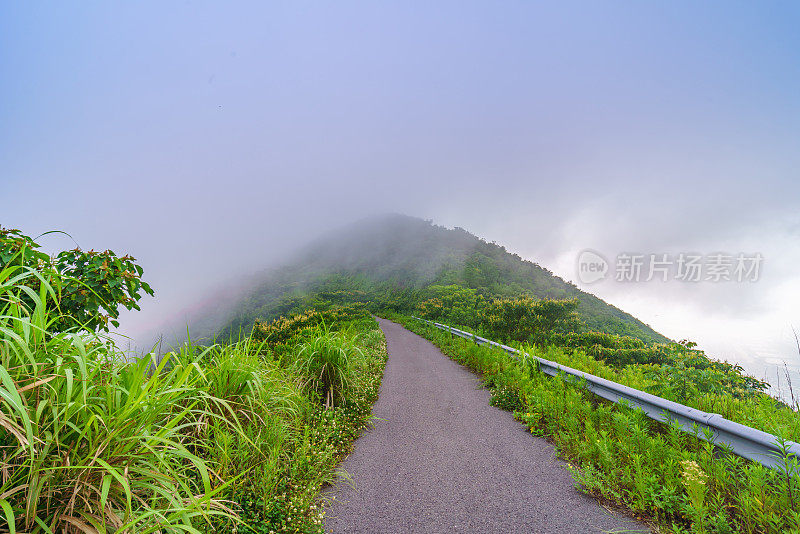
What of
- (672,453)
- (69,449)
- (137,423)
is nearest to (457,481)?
(672,453)

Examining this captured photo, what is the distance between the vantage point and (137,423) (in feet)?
5.66

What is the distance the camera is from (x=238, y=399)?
3033 mm

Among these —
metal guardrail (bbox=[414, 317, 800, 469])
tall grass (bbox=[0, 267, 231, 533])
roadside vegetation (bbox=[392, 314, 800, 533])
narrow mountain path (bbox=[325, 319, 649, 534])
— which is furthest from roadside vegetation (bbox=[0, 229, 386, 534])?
metal guardrail (bbox=[414, 317, 800, 469])

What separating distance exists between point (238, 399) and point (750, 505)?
4.13 m

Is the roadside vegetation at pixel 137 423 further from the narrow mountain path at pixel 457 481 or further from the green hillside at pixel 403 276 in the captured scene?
the green hillside at pixel 403 276

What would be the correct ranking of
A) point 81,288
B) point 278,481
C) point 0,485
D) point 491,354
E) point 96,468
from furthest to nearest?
point 491,354 → point 81,288 → point 278,481 → point 96,468 → point 0,485

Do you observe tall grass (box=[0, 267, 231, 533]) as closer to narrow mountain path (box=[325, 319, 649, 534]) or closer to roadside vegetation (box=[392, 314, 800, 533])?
narrow mountain path (box=[325, 319, 649, 534])

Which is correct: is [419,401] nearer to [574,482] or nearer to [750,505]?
[574,482]

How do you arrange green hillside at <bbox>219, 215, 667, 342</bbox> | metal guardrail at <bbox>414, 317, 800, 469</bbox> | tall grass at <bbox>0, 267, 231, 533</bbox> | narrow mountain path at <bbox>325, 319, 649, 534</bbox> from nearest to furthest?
tall grass at <bbox>0, 267, 231, 533</bbox> < metal guardrail at <bbox>414, 317, 800, 469</bbox> < narrow mountain path at <bbox>325, 319, 649, 534</bbox> < green hillside at <bbox>219, 215, 667, 342</bbox>

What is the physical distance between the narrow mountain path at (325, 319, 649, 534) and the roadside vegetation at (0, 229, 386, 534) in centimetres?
36

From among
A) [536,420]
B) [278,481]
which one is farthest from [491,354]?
[278,481]

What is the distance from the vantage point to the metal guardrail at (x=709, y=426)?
7.59 ft

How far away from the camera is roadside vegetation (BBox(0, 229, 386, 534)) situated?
4.64ft

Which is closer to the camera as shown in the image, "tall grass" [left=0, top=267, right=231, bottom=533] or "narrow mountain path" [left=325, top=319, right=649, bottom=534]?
"tall grass" [left=0, top=267, right=231, bottom=533]
